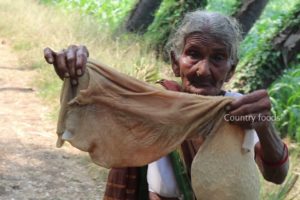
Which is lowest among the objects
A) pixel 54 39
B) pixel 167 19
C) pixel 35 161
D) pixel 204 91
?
pixel 35 161

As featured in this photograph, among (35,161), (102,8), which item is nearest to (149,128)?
(35,161)

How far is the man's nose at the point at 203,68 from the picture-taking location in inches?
74.6

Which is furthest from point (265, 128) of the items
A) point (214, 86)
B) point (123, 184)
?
point (123, 184)

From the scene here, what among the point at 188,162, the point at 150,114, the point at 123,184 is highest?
the point at 150,114

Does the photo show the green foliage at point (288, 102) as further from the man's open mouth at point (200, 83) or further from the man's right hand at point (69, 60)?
the man's right hand at point (69, 60)

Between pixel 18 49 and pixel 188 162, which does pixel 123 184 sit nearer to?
pixel 188 162

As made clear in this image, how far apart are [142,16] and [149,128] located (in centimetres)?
844

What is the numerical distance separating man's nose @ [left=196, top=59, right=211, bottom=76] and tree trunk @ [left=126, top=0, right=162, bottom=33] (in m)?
8.14

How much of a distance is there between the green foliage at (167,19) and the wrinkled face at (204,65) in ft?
21.7

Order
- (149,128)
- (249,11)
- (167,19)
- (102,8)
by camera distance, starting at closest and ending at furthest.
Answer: (149,128) → (249,11) → (167,19) → (102,8)

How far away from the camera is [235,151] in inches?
69.2

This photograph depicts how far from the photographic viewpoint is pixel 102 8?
40.5 feet

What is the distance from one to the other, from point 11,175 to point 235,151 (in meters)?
2.90

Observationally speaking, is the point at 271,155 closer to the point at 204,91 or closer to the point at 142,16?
the point at 204,91
